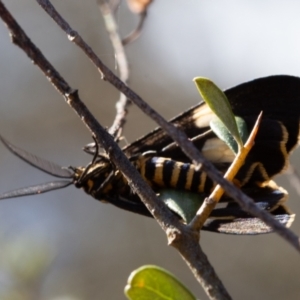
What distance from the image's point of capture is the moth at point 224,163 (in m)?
0.79

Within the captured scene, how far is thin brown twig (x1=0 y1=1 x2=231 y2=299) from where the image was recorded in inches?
19.5

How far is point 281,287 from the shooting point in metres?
3.29

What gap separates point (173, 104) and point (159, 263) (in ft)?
3.70

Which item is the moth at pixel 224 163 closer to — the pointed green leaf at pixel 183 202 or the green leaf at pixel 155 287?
the pointed green leaf at pixel 183 202

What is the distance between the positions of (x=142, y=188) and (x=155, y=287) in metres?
0.10

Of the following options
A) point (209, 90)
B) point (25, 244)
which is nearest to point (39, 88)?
point (25, 244)

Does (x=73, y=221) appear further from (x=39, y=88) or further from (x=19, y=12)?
(x=19, y=12)

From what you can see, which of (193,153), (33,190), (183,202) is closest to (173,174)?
(183,202)

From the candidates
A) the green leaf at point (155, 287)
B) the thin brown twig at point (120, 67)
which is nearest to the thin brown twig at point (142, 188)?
the green leaf at point (155, 287)

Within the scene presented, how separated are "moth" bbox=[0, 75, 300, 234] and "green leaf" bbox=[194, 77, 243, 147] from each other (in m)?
0.15

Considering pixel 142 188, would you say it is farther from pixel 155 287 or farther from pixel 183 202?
pixel 183 202

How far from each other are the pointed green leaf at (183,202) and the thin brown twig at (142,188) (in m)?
0.17

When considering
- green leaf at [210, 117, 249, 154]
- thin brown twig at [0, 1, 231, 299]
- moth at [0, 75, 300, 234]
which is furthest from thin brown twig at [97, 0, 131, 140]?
thin brown twig at [0, 1, 231, 299]

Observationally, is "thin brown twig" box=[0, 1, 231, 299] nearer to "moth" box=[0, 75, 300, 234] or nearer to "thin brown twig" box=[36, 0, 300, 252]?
"thin brown twig" box=[36, 0, 300, 252]
